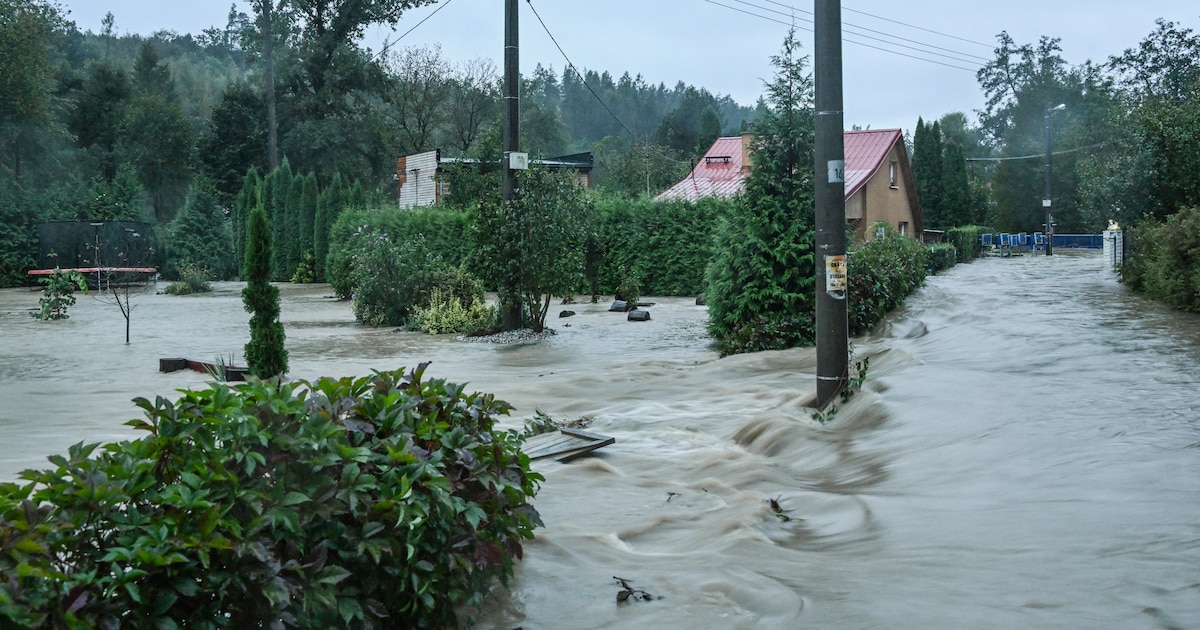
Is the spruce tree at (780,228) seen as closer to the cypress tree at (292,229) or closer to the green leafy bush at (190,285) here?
the green leafy bush at (190,285)

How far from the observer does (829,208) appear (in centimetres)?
962

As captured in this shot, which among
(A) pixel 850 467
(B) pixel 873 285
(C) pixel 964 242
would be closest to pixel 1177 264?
(B) pixel 873 285

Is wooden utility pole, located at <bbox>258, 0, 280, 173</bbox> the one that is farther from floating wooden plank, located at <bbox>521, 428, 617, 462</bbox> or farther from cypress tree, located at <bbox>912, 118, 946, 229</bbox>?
floating wooden plank, located at <bbox>521, 428, 617, 462</bbox>

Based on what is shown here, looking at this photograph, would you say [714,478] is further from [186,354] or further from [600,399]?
[186,354]

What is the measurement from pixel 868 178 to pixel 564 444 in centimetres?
3423

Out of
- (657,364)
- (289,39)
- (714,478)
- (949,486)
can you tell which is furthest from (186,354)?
(289,39)

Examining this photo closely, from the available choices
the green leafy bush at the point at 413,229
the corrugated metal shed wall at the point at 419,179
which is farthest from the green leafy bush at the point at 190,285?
the corrugated metal shed wall at the point at 419,179

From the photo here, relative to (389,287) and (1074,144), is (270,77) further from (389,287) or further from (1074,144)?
(1074,144)

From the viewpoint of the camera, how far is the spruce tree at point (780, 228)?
1435cm

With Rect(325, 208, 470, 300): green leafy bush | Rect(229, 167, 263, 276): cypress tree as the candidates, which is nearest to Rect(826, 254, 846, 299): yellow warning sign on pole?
Rect(325, 208, 470, 300): green leafy bush

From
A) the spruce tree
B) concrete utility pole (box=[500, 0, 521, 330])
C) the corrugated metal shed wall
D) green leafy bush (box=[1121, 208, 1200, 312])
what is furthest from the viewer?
the corrugated metal shed wall

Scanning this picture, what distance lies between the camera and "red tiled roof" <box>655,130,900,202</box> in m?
40.6

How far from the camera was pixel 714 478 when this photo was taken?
24.9ft

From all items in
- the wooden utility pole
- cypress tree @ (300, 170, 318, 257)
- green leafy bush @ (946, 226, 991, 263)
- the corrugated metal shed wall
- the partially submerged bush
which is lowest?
the partially submerged bush
